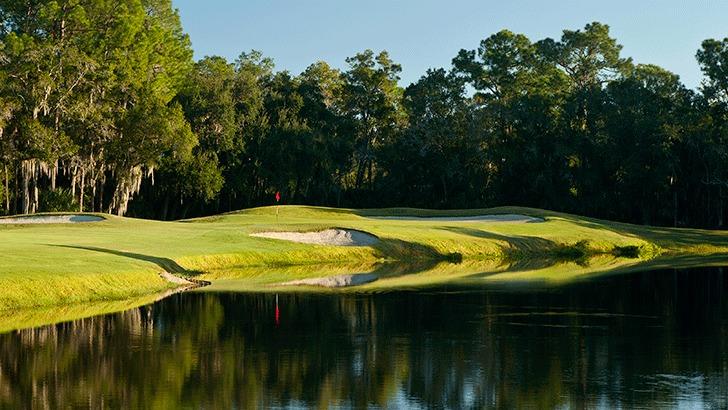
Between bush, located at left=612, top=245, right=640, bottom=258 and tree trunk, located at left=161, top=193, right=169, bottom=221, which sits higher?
tree trunk, located at left=161, top=193, right=169, bottom=221

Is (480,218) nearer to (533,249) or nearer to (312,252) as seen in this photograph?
(533,249)

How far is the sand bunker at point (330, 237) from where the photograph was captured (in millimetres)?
55812

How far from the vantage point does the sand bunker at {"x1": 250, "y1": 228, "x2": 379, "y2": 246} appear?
5581cm

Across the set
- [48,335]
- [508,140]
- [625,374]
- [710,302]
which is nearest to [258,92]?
[508,140]

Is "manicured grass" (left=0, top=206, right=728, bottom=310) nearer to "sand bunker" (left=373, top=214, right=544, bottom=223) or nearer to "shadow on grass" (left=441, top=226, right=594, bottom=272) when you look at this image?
"shadow on grass" (left=441, top=226, right=594, bottom=272)

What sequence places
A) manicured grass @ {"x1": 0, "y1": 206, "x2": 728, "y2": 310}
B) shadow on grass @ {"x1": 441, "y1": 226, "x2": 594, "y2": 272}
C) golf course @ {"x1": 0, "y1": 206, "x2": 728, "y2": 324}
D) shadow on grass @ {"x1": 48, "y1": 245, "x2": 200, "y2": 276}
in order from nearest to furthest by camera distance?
1. manicured grass @ {"x1": 0, "y1": 206, "x2": 728, "y2": 310}
2. golf course @ {"x1": 0, "y1": 206, "x2": 728, "y2": 324}
3. shadow on grass @ {"x1": 48, "y1": 245, "x2": 200, "y2": 276}
4. shadow on grass @ {"x1": 441, "y1": 226, "x2": 594, "y2": 272}

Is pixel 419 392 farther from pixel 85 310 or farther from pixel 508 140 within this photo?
pixel 508 140

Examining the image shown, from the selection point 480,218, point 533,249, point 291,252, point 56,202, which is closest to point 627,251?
point 533,249

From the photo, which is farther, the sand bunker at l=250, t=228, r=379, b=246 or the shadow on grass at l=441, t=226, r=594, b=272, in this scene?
the shadow on grass at l=441, t=226, r=594, b=272

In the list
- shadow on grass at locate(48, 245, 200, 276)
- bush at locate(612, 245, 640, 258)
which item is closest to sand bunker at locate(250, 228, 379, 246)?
shadow on grass at locate(48, 245, 200, 276)

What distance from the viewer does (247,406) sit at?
56.7 ft

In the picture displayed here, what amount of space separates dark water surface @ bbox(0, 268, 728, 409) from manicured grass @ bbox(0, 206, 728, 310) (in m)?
3.69

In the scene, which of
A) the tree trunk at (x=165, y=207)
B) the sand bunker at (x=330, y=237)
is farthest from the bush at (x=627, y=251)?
the tree trunk at (x=165, y=207)

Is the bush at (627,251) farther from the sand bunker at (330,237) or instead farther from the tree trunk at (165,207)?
the tree trunk at (165,207)
